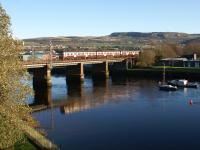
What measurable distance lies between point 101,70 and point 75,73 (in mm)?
16913

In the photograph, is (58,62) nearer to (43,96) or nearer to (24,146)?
(43,96)

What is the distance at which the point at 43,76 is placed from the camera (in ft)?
373

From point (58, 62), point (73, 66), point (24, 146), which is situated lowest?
point (24, 146)

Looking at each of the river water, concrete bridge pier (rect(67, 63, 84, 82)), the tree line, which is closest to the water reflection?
the river water

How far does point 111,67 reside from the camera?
504 ft

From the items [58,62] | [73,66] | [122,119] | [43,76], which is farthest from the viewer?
[73,66]

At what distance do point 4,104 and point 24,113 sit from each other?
192cm

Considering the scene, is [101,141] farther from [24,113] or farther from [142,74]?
[142,74]

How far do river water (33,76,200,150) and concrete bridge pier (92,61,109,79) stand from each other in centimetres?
4009

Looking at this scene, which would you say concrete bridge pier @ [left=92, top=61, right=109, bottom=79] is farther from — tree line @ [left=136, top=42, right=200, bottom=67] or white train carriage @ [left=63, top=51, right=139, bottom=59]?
tree line @ [left=136, top=42, right=200, bottom=67]

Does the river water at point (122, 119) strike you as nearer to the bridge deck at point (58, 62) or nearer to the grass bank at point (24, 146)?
the grass bank at point (24, 146)

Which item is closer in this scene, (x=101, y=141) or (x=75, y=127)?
(x=101, y=141)

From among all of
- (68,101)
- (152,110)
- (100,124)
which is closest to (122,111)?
(152,110)

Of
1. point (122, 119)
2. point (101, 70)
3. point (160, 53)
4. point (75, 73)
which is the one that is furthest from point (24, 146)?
point (160, 53)
